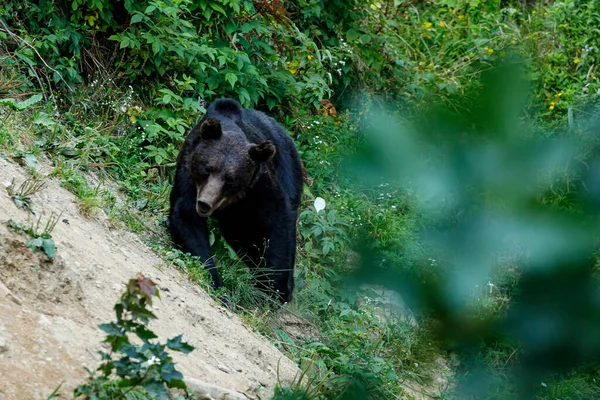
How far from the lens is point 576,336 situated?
162 centimetres

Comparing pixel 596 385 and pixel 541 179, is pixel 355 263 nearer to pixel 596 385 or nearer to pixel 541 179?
pixel 541 179

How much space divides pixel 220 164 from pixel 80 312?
2709 millimetres

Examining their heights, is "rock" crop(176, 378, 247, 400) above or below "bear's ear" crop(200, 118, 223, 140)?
below

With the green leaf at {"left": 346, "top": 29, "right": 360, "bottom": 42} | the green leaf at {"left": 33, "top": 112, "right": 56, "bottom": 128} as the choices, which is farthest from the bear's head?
the green leaf at {"left": 346, "top": 29, "right": 360, "bottom": 42}

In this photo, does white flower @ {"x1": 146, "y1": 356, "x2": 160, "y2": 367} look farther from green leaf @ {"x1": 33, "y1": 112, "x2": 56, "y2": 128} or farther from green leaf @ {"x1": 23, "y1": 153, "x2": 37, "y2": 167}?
green leaf @ {"x1": 33, "y1": 112, "x2": 56, "y2": 128}

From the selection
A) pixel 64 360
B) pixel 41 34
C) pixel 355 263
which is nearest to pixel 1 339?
pixel 64 360

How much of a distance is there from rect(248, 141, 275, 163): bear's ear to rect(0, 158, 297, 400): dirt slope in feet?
3.88

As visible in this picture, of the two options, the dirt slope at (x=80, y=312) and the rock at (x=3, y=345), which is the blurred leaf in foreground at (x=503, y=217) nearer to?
the dirt slope at (x=80, y=312)

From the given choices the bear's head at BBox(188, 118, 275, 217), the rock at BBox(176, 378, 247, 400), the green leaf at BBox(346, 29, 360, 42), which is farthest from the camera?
the green leaf at BBox(346, 29, 360, 42)

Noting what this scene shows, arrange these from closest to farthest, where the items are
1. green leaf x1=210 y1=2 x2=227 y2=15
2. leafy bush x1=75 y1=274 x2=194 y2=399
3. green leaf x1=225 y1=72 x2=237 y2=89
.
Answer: leafy bush x1=75 y1=274 x2=194 y2=399 → green leaf x1=225 y1=72 x2=237 y2=89 → green leaf x1=210 y1=2 x2=227 y2=15

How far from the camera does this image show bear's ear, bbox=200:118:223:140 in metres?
6.99

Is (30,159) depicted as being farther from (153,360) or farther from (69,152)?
(153,360)

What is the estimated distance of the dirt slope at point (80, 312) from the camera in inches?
151

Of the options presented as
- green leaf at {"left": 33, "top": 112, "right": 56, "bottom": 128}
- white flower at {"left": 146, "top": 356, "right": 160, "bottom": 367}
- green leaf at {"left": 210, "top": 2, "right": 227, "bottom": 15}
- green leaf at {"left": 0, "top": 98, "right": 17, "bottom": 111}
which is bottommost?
green leaf at {"left": 33, "top": 112, "right": 56, "bottom": 128}
